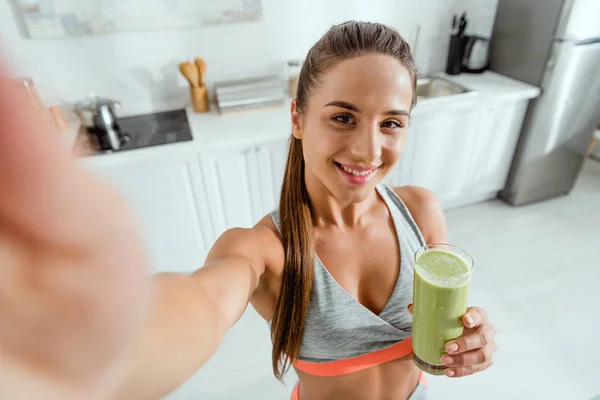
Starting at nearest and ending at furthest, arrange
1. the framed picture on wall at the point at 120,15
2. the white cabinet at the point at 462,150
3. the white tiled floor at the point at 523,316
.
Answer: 1. the white tiled floor at the point at 523,316
2. the framed picture on wall at the point at 120,15
3. the white cabinet at the point at 462,150

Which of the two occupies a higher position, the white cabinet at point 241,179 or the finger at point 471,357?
the finger at point 471,357

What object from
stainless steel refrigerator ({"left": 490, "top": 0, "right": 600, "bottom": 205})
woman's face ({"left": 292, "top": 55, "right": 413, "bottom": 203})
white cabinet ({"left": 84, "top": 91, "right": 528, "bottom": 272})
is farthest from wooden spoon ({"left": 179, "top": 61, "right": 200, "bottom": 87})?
stainless steel refrigerator ({"left": 490, "top": 0, "right": 600, "bottom": 205})

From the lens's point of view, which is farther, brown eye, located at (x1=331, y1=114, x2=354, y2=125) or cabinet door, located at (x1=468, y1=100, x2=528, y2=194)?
cabinet door, located at (x1=468, y1=100, x2=528, y2=194)

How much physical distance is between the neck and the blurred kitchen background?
1062mm

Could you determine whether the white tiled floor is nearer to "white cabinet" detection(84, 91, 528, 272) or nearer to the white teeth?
"white cabinet" detection(84, 91, 528, 272)

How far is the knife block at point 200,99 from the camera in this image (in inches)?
84.2

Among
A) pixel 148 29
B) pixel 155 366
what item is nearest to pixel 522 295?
pixel 155 366

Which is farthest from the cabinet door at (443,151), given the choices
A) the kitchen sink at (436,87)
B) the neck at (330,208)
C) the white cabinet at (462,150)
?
the neck at (330,208)

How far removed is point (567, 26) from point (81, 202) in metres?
2.68

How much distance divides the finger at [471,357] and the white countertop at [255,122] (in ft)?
4.45

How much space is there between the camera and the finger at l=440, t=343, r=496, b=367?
2.46ft

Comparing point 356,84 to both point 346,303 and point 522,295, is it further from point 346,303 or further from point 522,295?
point 522,295

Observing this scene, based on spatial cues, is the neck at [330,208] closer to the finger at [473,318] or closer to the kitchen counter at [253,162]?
the finger at [473,318]

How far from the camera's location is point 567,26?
6.90 feet
